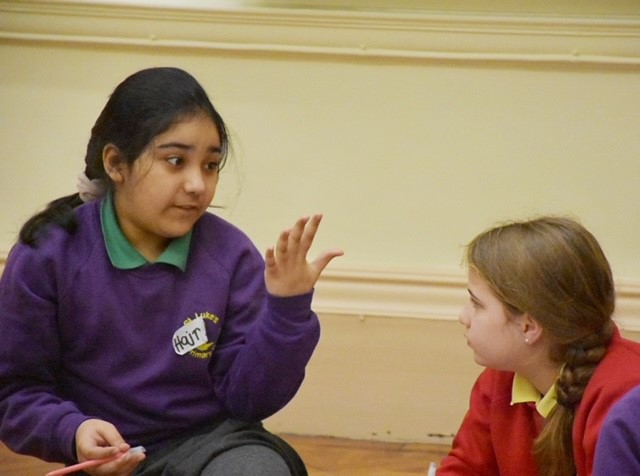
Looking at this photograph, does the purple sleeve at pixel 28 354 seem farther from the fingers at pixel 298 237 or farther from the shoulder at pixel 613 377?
the shoulder at pixel 613 377

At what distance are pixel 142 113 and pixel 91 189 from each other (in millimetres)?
185

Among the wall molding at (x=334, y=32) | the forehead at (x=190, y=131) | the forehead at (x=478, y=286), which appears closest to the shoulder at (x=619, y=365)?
the forehead at (x=478, y=286)

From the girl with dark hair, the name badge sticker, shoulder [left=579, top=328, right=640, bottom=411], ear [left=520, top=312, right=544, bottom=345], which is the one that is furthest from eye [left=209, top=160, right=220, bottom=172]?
shoulder [left=579, top=328, right=640, bottom=411]

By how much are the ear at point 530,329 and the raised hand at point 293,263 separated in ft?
0.90

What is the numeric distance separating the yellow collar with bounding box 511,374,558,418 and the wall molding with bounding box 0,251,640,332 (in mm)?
846

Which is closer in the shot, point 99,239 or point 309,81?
point 99,239

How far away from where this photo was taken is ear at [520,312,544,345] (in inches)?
56.7

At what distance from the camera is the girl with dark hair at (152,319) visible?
→ 56.4 inches

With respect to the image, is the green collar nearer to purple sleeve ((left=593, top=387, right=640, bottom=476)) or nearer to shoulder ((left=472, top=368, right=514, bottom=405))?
shoulder ((left=472, top=368, right=514, bottom=405))

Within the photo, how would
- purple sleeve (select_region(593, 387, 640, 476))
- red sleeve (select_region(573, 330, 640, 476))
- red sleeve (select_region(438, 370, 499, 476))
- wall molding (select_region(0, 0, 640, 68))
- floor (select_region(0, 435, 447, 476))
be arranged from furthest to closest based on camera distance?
wall molding (select_region(0, 0, 640, 68)) → floor (select_region(0, 435, 447, 476)) → red sleeve (select_region(438, 370, 499, 476)) → red sleeve (select_region(573, 330, 640, 476)) → purple sleeve (select_region(593, 387, 640, 476))

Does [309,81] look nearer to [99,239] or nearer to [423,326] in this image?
A: [423,326]

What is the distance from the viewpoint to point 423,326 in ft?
7.79

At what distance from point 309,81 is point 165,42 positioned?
34 centimetres

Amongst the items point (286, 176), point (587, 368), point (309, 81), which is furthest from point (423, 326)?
point (587, 368)
